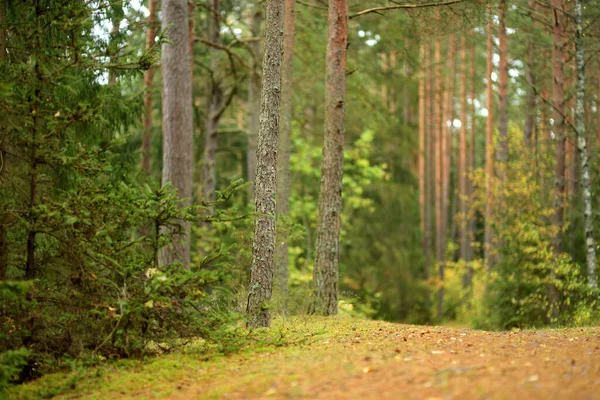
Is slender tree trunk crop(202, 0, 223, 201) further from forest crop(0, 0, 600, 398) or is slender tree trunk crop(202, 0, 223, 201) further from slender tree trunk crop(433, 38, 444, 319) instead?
slender tree trunk crop(433, 38, 444, 319)

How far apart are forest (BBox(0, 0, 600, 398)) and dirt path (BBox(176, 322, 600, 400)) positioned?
1.47 meters

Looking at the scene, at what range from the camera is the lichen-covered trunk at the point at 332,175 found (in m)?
Result: 12.7

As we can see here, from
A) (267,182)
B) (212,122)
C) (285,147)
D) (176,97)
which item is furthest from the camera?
(212,122)

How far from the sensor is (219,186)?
78.1ft

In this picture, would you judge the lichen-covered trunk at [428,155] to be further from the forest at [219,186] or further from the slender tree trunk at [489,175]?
the slender tree trunk at [489,175]

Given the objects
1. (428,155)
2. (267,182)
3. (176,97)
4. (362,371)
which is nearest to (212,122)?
(176,97)

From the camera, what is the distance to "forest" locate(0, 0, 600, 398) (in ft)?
26.7

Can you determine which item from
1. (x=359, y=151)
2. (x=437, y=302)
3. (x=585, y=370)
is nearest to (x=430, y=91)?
(x=359, y=151)

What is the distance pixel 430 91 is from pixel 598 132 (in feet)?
28.0

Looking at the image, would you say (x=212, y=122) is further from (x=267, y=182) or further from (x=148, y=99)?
(x=267, y=182)

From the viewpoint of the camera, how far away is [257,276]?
366 inches

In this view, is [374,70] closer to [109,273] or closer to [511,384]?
[109,273]

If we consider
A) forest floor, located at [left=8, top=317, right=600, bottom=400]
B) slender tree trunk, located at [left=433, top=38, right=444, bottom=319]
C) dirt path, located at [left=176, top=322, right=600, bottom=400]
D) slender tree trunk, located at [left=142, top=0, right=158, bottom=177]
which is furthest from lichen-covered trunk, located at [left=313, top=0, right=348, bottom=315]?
slender tree trunk, located at [left=433, top=38, right=444, bottom=319]

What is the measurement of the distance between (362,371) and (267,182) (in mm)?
3674
